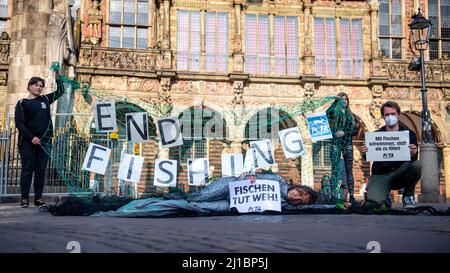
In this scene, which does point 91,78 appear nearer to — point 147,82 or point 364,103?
point 147,82

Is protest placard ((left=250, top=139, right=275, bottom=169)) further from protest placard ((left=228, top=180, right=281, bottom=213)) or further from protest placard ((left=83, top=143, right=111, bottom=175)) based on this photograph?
protest placard ((left=83, top=143, right=111, bottom=175))

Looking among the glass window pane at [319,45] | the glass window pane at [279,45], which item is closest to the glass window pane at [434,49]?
the glass window pane at [319,45]

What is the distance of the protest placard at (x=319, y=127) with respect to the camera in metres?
8.73

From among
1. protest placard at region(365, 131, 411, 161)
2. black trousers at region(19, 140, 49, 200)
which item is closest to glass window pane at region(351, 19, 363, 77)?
protest placard at region(365, 131, 411, 161)

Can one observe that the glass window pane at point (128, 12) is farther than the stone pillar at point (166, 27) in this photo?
Yes

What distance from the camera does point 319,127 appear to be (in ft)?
28.8

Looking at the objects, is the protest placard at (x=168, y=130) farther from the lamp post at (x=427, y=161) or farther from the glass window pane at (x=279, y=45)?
the glass window pane at (x=279, y=45)

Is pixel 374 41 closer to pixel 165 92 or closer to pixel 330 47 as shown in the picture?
pixel 330 47

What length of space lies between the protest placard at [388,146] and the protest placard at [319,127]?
45.5 inches

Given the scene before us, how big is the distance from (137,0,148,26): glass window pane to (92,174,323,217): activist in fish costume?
53.9 ft

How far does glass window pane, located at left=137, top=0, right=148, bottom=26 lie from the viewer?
73.4 ft

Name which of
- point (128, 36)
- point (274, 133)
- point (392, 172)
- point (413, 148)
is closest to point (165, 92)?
point (128, 36)

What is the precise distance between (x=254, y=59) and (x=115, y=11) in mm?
6648
